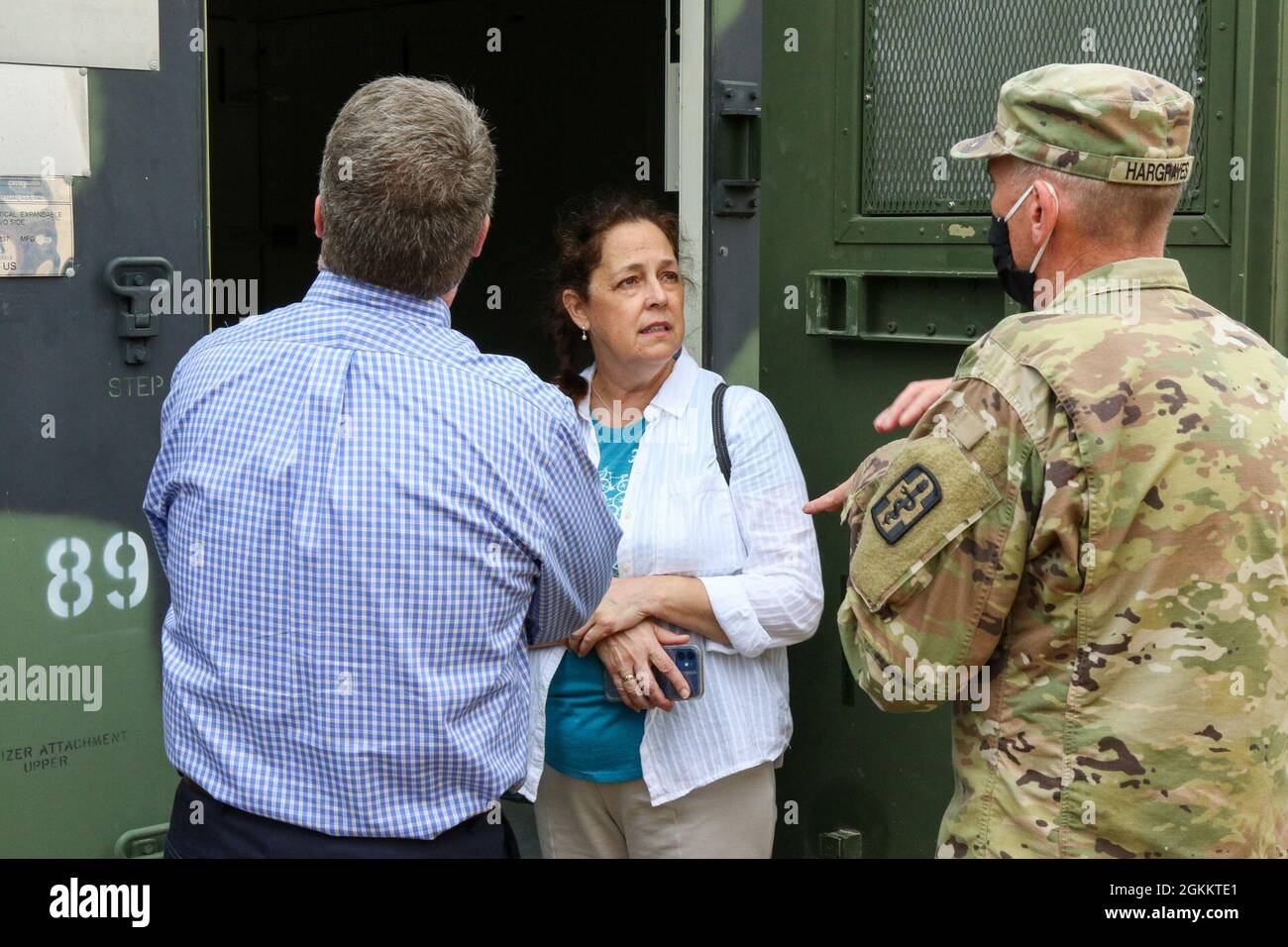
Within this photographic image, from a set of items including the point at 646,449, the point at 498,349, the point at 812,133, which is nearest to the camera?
the point at 646,449

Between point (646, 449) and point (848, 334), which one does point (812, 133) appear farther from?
point (646, 449)

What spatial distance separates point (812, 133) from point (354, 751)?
208cm

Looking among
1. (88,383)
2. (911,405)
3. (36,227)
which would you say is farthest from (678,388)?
(36,227)

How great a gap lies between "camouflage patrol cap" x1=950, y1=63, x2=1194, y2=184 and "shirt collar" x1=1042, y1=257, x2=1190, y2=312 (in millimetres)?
100

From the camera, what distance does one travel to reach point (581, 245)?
3.19 meters

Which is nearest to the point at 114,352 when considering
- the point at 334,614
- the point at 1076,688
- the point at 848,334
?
the point at 334,614

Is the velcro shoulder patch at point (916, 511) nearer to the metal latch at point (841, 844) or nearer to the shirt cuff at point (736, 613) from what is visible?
the shirt cuff at point (736, 613)

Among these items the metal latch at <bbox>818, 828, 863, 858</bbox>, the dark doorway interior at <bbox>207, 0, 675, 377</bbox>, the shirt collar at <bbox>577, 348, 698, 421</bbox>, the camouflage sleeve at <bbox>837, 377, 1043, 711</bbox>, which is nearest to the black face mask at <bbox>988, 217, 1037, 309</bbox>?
the camouflage sleeve at <bbox>837, 377, 1043, 711</bbox>

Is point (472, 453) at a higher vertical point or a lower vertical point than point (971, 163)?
lower

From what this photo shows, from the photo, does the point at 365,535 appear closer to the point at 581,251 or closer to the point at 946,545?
the point at 946,545

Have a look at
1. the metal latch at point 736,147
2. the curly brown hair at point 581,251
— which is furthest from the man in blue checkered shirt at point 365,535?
the metal latch at point 736,147

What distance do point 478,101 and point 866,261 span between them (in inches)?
115

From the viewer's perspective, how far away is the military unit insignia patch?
6.26 feet

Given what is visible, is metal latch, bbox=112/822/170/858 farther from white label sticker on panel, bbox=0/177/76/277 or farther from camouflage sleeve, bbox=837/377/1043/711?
camouflage sleeve, bbox=837/377/1043/711
